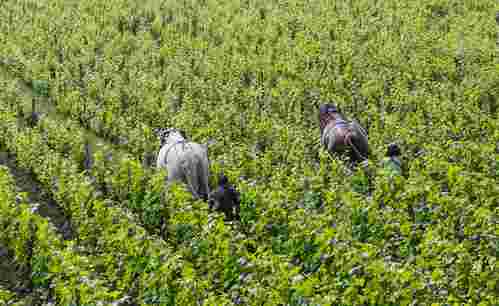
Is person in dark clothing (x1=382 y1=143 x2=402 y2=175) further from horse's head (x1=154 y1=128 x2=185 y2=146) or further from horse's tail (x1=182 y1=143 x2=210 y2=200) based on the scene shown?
horse's head (x1=154 y1=128 x2=185 y2=146)

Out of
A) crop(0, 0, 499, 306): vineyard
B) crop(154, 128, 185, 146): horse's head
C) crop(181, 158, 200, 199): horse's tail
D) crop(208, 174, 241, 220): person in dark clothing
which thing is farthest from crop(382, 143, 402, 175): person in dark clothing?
crop(154, 128, 185, 146): horse's head

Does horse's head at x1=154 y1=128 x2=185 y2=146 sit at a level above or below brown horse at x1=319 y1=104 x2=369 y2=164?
above

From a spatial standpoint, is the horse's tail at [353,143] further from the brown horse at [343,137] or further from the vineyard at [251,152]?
the vineyard at [251,152]

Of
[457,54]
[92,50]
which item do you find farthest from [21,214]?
[457,54]

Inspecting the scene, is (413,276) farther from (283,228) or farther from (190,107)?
(190,107)

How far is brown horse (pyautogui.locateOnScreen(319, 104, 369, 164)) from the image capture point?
11.0 metres

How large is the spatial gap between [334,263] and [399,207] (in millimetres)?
2588

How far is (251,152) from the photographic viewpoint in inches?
464

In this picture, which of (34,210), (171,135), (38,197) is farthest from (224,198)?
(38,197)

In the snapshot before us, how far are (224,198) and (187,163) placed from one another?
869 mm

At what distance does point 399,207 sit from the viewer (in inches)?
384

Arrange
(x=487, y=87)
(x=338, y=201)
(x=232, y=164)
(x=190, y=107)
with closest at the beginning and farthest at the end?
(x=338, y=201) < (x=232, y=164) < (x=190, y=107) < (x=487, y=87)

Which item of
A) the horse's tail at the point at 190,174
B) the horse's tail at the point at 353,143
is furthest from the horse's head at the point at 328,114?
the horse's tail at the point at 190,174

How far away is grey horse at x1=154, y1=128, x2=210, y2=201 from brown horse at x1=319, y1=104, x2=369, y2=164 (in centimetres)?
259
